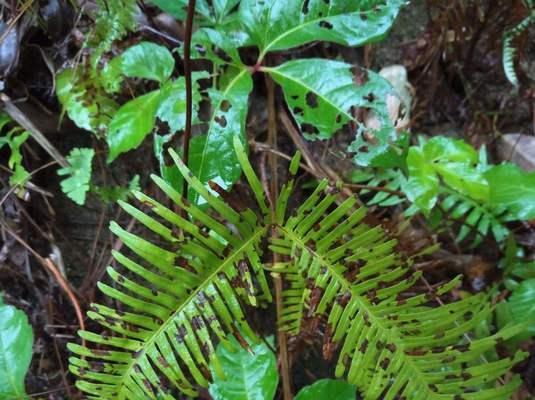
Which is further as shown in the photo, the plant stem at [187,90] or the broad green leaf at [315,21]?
the broad green leaf at [315,21]

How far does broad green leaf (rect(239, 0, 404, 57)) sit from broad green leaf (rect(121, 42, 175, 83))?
194mm

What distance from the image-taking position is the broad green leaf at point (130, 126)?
47.3 inches

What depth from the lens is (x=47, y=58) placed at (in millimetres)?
1353

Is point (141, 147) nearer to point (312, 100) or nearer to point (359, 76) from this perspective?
point (312, 100)

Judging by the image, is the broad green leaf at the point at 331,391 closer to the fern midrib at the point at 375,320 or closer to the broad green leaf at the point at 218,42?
the fern midrib at the point at 375,320

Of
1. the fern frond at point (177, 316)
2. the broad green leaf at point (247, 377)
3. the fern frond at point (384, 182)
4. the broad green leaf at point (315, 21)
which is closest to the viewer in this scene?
the fern frond at point (177, 316)

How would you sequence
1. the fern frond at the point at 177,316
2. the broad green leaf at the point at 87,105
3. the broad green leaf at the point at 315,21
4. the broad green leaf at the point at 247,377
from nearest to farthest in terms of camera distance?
1. the fern frond at the point at 177,316
2. the broad green leaf at the point at 247,377
3. the broad green leaf at the point at 315,21
4. the broad green leaf at the point at 87,105

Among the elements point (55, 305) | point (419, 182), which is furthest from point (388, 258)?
point (55, 305)

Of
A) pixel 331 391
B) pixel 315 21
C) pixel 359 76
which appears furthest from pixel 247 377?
pixel 315 21

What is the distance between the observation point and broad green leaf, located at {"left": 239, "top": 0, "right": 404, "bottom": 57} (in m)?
1.18

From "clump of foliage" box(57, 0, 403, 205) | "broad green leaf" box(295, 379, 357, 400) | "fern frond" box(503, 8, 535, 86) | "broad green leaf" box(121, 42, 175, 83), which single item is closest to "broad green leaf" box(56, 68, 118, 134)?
"clump of foliage" box(57, 0, 403, 205)

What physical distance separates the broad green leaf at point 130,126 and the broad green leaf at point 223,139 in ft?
0.48

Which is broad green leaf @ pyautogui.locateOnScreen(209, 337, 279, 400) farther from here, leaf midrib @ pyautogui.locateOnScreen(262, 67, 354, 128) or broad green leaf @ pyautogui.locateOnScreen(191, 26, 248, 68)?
broad green leaf @ pyautogui.locateOnScreen(191, 26, 248, 68)

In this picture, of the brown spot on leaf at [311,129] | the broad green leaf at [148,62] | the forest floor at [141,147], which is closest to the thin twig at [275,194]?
the forest floor at [141,147]
